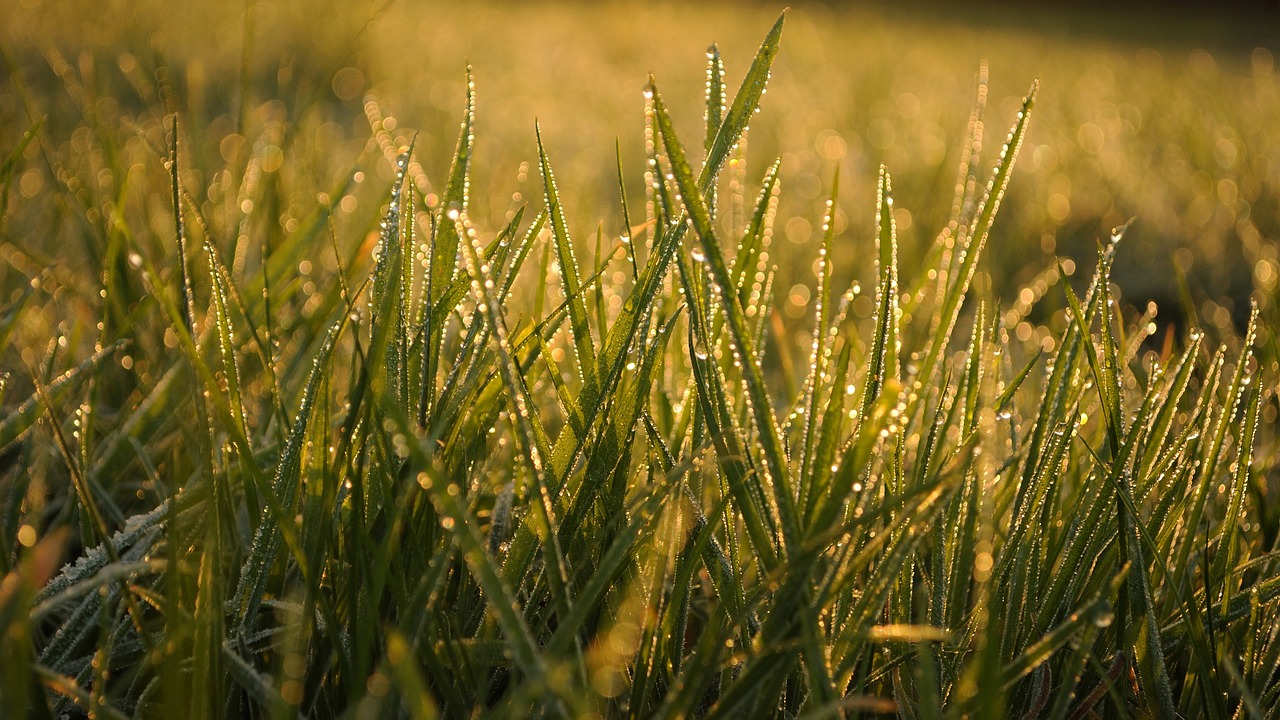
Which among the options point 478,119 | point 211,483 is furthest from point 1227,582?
point 478,119

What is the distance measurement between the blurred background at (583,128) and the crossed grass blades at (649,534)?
17cm

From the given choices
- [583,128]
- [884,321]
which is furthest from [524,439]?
[583,128]

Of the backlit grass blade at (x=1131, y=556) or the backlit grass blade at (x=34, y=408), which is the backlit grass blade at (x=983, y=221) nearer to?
the backlit grass blade at (x=1131, y=556)

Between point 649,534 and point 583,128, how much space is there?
7.16 ft

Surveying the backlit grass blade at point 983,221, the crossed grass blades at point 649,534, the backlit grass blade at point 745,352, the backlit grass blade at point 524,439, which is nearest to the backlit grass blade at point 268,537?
the crossed grass blades at point 649,534

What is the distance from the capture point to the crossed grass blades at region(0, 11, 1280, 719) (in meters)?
0.44

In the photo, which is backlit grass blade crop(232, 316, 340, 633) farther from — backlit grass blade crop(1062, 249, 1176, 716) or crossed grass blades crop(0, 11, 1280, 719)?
backlit grass blade crop(1062, 249, 1176, 716)

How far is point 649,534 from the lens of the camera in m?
0.54

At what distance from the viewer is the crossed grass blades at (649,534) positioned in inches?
17.3

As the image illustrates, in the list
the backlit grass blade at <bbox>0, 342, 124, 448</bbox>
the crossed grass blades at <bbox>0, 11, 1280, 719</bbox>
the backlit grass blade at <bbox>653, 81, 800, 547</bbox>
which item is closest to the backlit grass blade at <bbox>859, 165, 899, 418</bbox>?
the crossed grass blades at <bbox>0, 11, 1280, 719</bbox>

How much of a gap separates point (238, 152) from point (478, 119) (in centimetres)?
155

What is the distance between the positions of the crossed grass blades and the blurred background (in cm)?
17

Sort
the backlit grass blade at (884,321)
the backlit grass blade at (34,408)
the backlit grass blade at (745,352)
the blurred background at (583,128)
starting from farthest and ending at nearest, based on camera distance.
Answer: the blurred background at (583,128), the backlit grass blade at (34,408), the backlit grass blade at (884,321), the backlit grass blade at (745,352)

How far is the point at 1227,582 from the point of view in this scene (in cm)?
54
